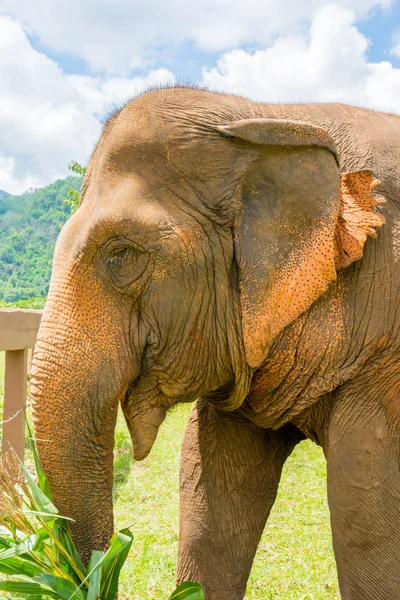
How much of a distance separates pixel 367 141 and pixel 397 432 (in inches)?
41.8

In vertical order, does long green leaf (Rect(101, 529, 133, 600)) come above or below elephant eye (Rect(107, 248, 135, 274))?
below

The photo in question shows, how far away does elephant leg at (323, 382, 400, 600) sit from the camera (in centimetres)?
285

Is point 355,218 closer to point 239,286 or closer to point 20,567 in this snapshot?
point 239,286

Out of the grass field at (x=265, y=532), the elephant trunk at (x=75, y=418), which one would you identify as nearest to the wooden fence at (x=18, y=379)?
the grass field at (x=265, y=532)

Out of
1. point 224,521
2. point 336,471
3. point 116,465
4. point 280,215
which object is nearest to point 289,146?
point 280,215

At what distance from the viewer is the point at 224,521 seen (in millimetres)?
3602

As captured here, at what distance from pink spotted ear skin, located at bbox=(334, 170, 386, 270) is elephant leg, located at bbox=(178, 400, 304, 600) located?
101 cm

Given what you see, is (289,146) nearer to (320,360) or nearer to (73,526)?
(320,360)

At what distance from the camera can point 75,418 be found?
2631mm

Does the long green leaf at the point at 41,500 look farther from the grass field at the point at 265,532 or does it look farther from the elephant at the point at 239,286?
the grass field at the point at 265,532

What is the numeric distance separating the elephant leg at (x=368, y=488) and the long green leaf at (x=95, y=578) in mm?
877

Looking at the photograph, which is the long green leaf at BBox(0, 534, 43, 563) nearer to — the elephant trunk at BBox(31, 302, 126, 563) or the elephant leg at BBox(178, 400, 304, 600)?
the elephant trunk at BBox(31, 302, 126, 563)

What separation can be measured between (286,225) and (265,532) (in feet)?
10.2

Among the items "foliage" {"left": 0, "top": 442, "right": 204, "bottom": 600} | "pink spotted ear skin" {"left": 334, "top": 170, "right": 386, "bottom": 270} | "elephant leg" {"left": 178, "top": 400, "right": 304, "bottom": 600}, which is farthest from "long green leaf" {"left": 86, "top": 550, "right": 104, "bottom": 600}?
"pink spotted ear skin" {"left": 334, "top": 170, "right": 386, "bottom": 270}
